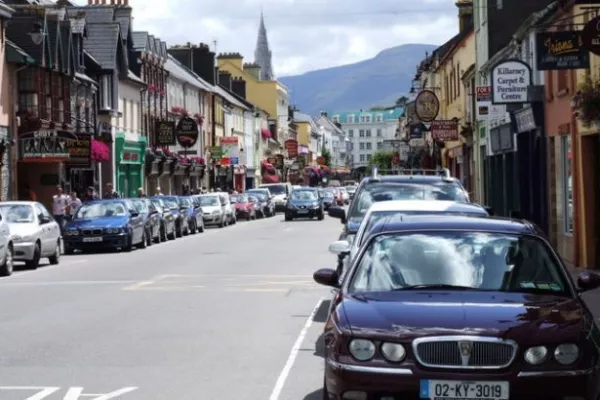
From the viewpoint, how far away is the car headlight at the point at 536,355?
23.5ft

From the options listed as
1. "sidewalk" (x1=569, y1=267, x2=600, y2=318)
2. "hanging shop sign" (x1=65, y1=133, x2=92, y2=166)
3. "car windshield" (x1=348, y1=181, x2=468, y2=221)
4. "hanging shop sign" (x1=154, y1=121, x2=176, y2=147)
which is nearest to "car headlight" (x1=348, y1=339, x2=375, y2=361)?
"sidewalk" (x1=569, y1=267, x2=600, y2=318)

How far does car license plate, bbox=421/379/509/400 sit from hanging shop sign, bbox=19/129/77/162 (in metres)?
34.2

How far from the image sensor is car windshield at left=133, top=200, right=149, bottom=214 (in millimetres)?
34987

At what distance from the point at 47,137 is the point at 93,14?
67.8ft

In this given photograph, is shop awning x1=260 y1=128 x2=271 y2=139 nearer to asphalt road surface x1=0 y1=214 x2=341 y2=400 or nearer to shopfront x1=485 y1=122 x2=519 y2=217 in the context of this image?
shopfront x1=485 y1=122 x2=519 y2=217

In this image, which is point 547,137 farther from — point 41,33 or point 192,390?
point 41,33

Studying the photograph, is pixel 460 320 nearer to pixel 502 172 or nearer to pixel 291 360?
pixel 291 360

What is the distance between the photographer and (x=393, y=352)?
7.22 metres

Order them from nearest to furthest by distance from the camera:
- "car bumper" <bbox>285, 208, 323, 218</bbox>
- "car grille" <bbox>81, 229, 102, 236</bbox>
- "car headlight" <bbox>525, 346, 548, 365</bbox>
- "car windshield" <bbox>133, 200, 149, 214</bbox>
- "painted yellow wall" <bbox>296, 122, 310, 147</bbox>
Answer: "car headlight" <bbox>525, 346, 548, 365</bbox> < "car grille" <bbox>81, 229, 102, 236</bbox> < "car windshield" <bbox>133, 200, 149, 214</bbox> < "car bumper" <bbox>285, 208, 323, 218</bbox> < "painted yellow wall" <bbox>296, 122, 310, 147</bbox>

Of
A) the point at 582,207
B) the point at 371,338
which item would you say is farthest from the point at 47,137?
the point at 371,338

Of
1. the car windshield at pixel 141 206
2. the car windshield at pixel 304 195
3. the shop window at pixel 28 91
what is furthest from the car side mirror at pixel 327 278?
the car windshield at pixel 304 195

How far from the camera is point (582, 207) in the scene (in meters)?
22.9

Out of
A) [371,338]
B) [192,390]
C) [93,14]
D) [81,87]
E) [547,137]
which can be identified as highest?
[93,14]

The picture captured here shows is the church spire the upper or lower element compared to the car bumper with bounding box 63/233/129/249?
upper
